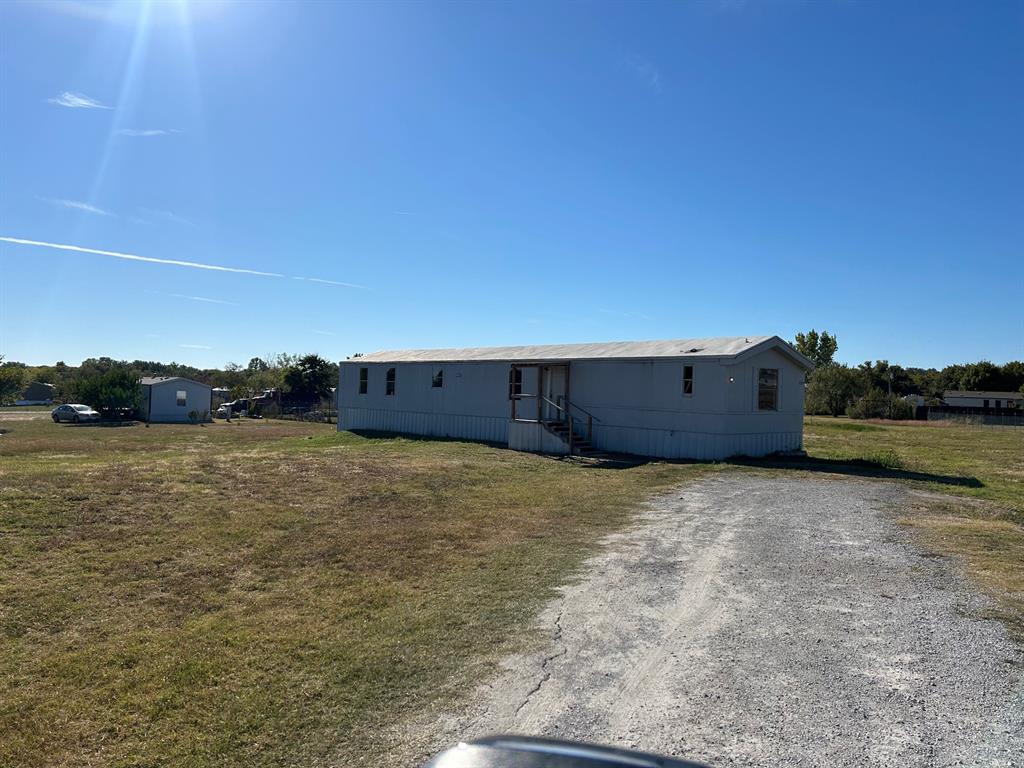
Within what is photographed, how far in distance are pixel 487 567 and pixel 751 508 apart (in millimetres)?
5402

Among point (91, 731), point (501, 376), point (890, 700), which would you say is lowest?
point (91, 731)

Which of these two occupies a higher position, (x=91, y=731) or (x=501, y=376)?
(x=501, y=376)

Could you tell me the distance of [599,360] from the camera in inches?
770

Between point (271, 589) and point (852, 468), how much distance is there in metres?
14.5

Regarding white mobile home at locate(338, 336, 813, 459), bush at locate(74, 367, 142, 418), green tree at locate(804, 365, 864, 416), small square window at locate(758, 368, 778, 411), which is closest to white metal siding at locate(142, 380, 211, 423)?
bush at locate(74, 367, 142, 418)

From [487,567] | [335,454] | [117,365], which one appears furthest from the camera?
[117,365]

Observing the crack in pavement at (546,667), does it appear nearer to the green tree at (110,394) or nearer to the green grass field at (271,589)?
the green grass field at (271,589)

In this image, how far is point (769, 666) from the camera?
14.1 feet

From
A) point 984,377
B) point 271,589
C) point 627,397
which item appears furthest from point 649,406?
point 984,377

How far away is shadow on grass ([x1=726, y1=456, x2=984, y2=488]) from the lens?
46.3ft

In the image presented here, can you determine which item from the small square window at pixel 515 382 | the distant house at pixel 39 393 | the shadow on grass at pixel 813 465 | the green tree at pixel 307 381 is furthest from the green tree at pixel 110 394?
the distant house at pixel 39 393

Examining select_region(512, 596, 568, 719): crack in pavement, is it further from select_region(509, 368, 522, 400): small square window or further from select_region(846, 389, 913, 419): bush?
select_region(846, 389, 913, 419): bush

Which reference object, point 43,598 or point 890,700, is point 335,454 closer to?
point 43,598

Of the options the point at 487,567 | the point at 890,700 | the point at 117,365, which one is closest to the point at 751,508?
the point at 487,567
